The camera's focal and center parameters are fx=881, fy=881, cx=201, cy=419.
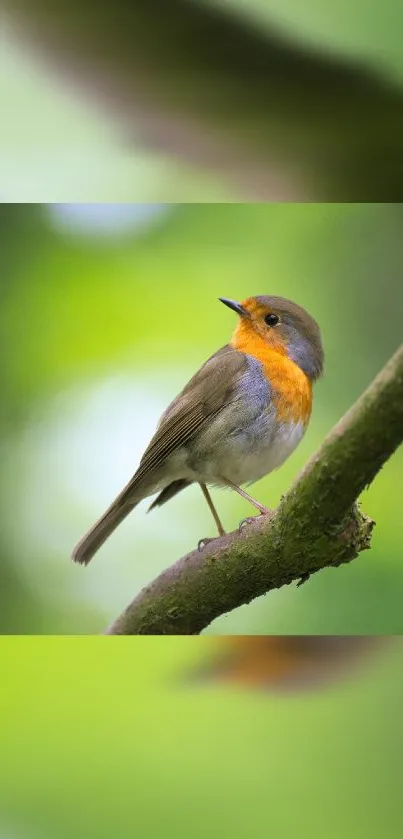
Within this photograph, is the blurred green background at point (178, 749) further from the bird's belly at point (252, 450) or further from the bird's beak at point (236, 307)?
the bird's beak at point (236, 307)

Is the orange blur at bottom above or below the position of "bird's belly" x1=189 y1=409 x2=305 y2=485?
below

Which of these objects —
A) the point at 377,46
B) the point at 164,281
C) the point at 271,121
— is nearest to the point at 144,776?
the point at 164,281

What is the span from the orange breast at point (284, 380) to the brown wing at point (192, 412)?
0.06 metres

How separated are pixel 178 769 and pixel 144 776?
0.34 ft

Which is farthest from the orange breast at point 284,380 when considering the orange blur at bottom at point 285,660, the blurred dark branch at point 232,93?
the orange blur at bottom at point 285,660

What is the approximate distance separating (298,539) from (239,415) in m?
0.66

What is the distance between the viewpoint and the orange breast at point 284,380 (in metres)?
2.56

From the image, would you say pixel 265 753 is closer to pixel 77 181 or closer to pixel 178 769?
pixel 178 769

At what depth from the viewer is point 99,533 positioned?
266 centimetres

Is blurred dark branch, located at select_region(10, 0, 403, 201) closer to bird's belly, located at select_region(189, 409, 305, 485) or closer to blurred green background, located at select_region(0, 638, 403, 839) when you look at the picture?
bird's belly, located at select_region(189, 409, 305, 485)

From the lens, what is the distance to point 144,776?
2602mm

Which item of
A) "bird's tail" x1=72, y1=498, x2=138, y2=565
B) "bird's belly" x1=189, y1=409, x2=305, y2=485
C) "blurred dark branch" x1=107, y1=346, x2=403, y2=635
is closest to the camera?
"blurred dark branch" x1=107, y1=346, x2=403, y2=635

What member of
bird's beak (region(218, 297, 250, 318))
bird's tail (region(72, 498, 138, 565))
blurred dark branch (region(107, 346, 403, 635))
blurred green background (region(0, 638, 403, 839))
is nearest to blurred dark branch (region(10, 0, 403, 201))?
bird's beak (region(218, 297, 250, 318))

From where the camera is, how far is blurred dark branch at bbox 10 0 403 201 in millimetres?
2742
